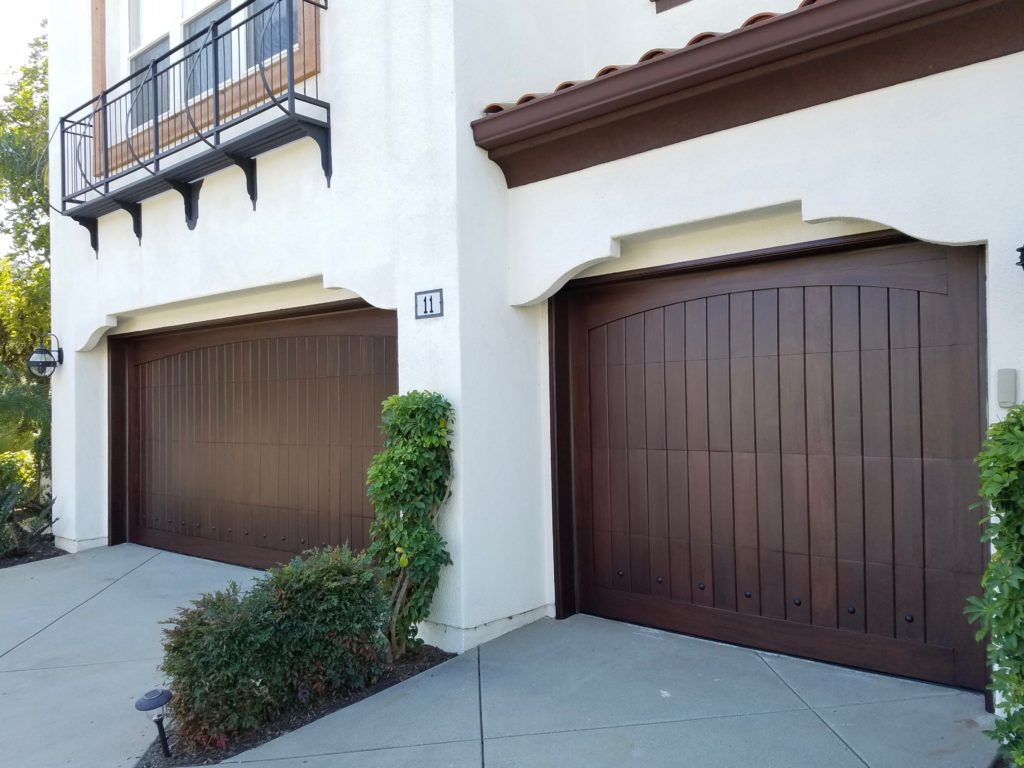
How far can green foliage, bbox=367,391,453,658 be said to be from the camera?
16.6ft

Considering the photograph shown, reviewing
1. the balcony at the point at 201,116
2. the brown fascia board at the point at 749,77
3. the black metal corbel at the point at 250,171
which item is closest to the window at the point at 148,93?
the balcony at the point at 201,116

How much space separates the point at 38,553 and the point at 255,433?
12.2 feet

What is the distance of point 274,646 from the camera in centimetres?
430

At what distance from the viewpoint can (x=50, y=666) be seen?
5453 millimetres

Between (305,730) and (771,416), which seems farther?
(771,416)

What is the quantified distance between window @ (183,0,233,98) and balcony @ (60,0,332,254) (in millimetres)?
14

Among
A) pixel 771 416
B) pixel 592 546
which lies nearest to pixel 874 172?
pixel 771 416

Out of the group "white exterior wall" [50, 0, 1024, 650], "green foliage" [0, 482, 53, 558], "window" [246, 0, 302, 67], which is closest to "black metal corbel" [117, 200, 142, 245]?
"white exterior wall" [50, 0, 1024, 650]

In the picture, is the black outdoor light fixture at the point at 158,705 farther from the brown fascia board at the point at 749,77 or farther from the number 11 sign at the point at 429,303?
the brown fascia board at the point at 749,77

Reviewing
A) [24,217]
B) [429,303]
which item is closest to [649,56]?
[429,303]

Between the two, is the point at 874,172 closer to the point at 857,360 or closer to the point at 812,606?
the point at 857,360

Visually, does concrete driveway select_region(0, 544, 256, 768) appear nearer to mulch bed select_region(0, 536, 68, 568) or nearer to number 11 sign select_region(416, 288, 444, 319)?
mulch bed select_region(0, 536, 68, 568)

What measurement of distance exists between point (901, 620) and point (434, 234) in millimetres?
3821

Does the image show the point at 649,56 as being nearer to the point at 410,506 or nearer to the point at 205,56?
the point at 410,506
